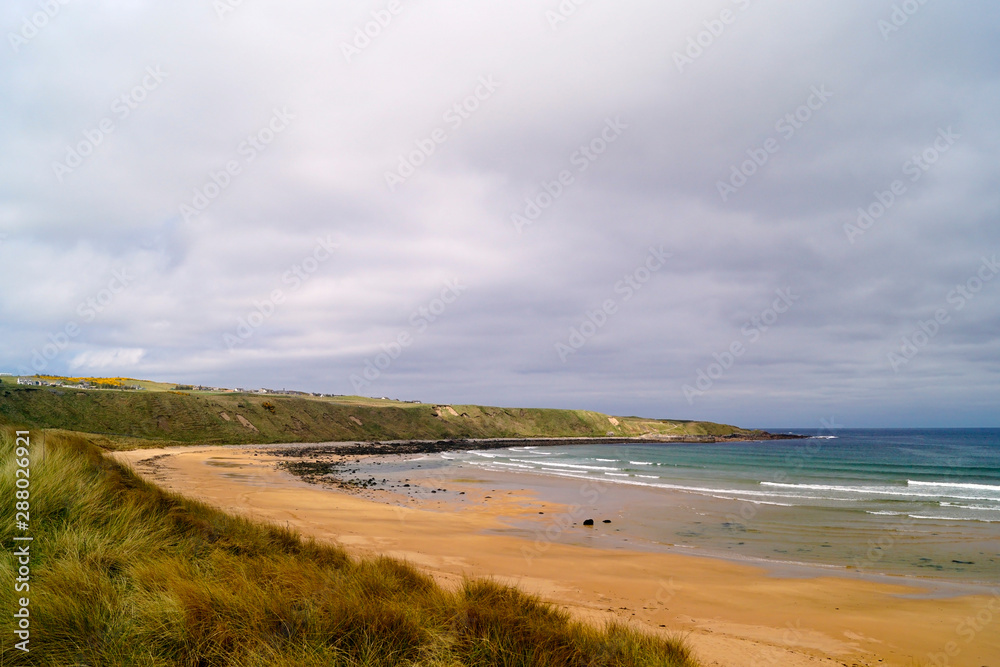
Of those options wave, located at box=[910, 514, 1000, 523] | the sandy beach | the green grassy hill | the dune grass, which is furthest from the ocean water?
the green grassy hill

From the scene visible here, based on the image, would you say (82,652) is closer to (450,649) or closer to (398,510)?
(450,649)

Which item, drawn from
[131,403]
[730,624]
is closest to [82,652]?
[730,624]

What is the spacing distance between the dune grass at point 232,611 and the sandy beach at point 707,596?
9.66 ft

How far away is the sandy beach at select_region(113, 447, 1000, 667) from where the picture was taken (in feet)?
28.5

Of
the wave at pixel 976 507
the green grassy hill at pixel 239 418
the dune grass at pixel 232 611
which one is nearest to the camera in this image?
the dune grass at pixel 232 611

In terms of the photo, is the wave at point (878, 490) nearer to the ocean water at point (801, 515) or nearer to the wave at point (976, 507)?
the ocean water at point (801, 515)

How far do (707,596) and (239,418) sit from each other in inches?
3047

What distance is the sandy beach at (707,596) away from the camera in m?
8.67

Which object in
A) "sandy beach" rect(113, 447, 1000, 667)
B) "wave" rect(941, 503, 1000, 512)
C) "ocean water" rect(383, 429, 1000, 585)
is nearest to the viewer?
"sandy beach" rect(113, 447, 1000, 667)

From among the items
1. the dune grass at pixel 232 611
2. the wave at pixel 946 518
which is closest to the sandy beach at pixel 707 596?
the dune grass at pixel 232 611

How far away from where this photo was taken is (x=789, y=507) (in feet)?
83.3

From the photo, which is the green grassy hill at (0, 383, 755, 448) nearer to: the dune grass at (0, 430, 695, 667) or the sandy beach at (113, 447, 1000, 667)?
the sandy beach at (113, 447, 1000, 667)

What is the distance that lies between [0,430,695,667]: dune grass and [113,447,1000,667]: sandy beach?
2.94 metres

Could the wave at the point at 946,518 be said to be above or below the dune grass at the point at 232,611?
below
